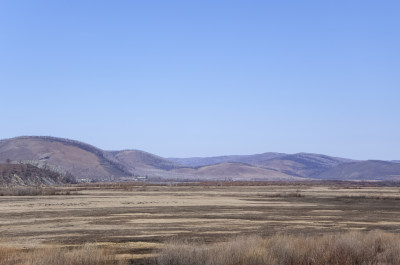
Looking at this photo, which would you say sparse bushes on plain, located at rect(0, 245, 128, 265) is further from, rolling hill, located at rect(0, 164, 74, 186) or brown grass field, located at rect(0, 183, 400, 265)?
rolling hill, located at rect(0, 164, 74, 186)

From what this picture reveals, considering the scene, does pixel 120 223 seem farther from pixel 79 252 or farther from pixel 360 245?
pixel 360 245

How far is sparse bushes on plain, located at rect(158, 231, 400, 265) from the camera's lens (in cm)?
1936

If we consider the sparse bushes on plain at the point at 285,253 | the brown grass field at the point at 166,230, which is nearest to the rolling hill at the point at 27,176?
the brown grass field at the point at 166,230

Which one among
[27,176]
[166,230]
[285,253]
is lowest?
[166,230]

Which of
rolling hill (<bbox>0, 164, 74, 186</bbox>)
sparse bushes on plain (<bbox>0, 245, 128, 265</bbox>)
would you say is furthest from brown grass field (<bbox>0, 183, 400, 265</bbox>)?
rolling hill (<bbox>0, 164, 74, 186</bbox>)

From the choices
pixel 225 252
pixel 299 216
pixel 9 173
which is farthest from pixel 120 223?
pixel 9 173

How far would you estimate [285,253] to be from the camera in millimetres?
20297

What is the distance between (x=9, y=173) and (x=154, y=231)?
345 feet

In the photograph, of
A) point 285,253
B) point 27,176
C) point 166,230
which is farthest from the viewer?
point 27,176

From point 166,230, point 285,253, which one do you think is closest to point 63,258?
point 285,253

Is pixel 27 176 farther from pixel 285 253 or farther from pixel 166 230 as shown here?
pixel 285 253

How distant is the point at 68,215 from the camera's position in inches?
1580

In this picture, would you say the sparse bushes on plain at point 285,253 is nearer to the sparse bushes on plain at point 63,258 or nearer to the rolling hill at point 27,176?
the sparse bushes on plain at point 63,258

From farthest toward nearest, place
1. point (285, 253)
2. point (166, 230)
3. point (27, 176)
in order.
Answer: point (27, 176), point (166, 230), point (285, 253)
